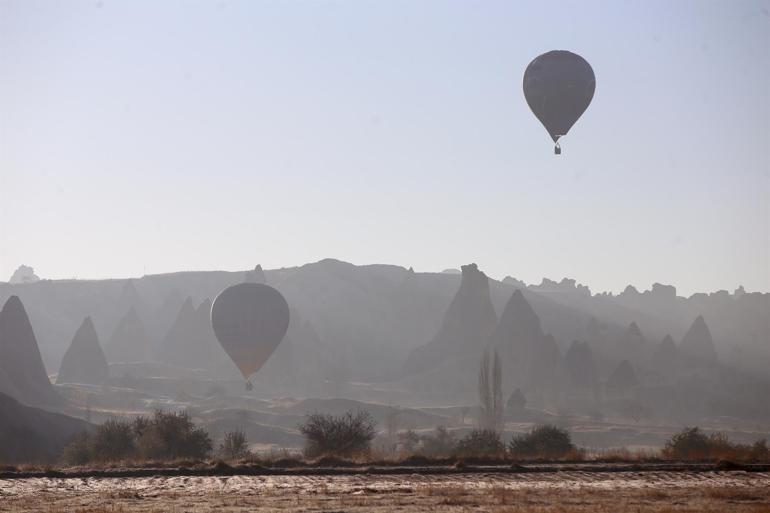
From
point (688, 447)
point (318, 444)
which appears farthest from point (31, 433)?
point (688, 447)

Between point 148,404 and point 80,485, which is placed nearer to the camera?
point 80,485

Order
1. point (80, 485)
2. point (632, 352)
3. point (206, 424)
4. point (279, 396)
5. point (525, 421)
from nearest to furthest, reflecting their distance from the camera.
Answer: point (80, 485) < point (206, 424) < point (525, 421) < point (279, 396) < point (632, 352)

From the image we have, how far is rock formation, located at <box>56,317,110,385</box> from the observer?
11356 cm

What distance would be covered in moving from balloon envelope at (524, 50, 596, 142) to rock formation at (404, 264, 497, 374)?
92.5m

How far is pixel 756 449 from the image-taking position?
2875 cm

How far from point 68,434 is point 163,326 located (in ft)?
445

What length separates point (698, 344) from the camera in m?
157

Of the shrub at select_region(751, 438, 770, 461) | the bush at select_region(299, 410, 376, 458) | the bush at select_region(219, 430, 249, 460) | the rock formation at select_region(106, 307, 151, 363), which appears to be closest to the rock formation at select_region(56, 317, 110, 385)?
the rock formation at select_region(106, 307, 151, 363)

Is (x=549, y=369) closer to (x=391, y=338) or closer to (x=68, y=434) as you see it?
(x=391, y=338)

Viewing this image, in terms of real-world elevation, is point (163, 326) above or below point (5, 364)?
above

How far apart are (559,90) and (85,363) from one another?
8422 centimetres

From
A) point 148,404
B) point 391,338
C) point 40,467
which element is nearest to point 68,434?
point 40,467

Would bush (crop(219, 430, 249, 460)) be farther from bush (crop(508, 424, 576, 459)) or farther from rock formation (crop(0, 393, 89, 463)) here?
rock formation (crop(0, 393, 89, 463))

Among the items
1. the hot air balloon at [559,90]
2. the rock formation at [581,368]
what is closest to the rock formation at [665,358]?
the rock formation at [581,368]
